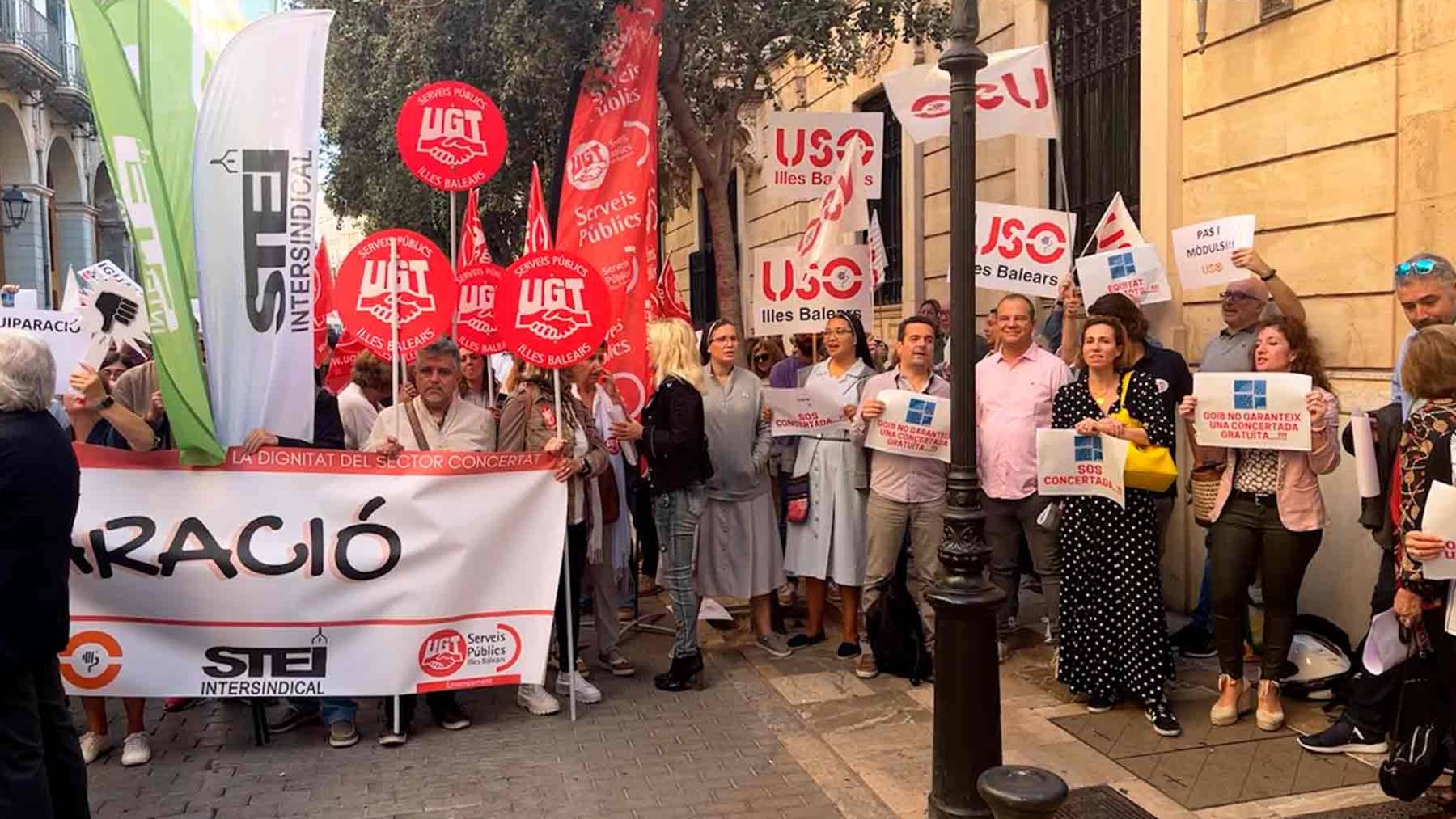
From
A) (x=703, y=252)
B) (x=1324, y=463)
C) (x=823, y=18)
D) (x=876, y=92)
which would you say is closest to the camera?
(x=1324, y=463)

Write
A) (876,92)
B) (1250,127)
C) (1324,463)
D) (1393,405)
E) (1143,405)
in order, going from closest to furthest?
1. (1393,405)
2. (1324,463)
3. (1143,405)
4. (1250,127)
5. (876,92)

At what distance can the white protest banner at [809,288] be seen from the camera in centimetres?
754

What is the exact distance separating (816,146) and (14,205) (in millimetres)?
22053

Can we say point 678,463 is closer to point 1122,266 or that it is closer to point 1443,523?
point 1122,266

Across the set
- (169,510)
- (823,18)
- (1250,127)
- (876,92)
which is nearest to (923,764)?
(169,510)

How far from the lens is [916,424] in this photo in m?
6.23

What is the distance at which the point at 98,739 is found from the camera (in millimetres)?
5496

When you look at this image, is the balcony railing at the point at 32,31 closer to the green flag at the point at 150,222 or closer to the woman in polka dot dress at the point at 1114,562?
the green flag at the point at 150,222

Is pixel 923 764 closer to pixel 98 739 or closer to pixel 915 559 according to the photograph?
pixel 915 559

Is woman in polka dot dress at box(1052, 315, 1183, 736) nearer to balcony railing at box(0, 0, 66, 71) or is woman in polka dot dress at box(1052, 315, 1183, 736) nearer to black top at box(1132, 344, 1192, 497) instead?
black top at box(1132, 344, 1192, 497)

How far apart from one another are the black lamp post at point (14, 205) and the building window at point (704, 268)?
13.9m

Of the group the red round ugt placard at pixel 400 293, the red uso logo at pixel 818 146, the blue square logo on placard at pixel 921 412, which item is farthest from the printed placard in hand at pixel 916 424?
the red uso logo at pixel 818 146

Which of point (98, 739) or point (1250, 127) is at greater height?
point (1250, 127)

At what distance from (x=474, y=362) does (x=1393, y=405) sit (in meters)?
5.37
